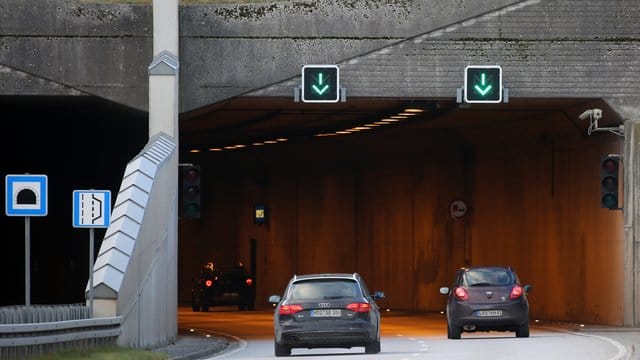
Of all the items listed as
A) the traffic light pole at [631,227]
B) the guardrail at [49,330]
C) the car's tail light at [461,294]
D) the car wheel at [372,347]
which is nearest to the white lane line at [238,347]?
the car wheel at [372,347]

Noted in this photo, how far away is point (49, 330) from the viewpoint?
2064 centimetres

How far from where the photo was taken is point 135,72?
35281 millimetres

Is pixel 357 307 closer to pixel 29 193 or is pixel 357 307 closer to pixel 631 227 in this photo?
pixel 29 193

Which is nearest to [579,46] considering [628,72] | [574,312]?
[628,72]

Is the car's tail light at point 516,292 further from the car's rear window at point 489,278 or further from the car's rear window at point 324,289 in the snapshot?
the car's rear window at point 324,289

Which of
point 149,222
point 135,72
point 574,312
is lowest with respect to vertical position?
point 574,312

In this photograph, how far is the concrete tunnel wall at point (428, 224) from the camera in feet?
130

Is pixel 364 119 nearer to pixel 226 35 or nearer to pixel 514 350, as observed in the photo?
pixel 226 35

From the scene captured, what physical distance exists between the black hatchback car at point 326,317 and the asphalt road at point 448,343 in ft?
1.05

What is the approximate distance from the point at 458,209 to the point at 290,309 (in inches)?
950

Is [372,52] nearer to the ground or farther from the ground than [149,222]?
farther from the ground

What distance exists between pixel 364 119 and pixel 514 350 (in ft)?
61.2

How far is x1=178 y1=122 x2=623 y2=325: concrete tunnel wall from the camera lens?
3972 cm

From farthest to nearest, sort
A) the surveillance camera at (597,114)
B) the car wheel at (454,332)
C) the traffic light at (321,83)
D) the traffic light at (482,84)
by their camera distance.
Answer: the surveillance camera at (597,114) → the traffic light at (482,84) → the traffic light at (321,83) → the car wheel at (454,332)
